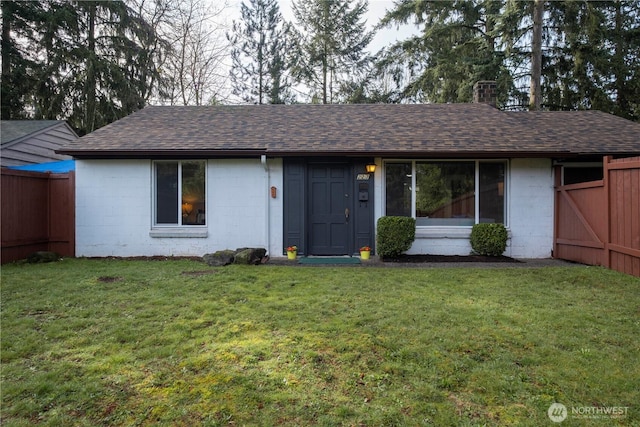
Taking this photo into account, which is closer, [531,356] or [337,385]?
[337,385]

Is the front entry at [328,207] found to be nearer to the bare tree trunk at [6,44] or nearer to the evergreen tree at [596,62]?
the evergreen tree at [596,62]

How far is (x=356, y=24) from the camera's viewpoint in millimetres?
19859

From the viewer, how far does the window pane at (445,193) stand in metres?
8.27

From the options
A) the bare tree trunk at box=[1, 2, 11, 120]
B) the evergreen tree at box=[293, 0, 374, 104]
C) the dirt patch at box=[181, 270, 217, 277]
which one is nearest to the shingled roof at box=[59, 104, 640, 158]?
the dirt patch at box=[181, 270, 217, 277]

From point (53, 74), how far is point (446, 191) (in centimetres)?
1710

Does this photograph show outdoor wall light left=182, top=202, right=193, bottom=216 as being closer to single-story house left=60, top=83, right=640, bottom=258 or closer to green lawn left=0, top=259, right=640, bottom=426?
single-story house left=60, top=83, right=640, bottom=258

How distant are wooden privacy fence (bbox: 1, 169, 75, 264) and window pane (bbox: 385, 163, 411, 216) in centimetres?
737

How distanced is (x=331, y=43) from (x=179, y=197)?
601 inches

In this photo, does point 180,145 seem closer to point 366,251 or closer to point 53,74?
point 366,251

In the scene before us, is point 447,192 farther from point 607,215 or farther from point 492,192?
point 607,215

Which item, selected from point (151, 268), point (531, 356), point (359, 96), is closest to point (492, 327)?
point (531, 356)

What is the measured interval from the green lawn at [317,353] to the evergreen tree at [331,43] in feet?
56.7

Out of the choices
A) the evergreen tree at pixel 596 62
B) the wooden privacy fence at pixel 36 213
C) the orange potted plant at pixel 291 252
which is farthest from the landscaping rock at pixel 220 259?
the evergreen tree at pixel 596 62

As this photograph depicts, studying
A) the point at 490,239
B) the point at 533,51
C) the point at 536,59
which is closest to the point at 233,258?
the point at 490,239
